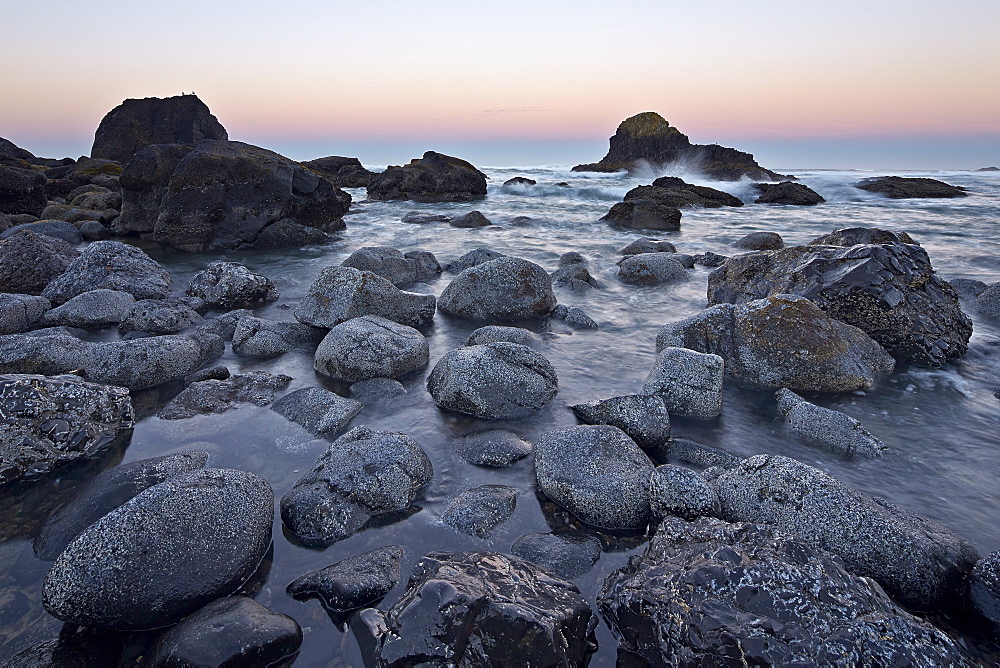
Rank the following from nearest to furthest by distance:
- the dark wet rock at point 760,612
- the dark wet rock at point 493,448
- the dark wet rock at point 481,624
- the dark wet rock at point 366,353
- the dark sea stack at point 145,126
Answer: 1. the dark wet rock at point 760,612
2. the dark wet rock at point 481,624
3. the dark wet rock at point 493,448
4. the dark wet rock at point 366,353
5. the dark sea stack at point 145,126

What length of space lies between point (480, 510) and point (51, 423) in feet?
11.5

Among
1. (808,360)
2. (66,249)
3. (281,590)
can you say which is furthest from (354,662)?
(66,249)

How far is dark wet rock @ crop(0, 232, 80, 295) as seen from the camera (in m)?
9.23

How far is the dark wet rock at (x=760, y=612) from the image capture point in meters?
2.16

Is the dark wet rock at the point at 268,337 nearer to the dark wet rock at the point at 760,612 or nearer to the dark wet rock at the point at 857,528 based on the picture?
the dark wet rock at the point at 760,612

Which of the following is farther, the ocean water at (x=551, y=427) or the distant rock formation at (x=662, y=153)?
the distant rock formation at (x=662, y=153)

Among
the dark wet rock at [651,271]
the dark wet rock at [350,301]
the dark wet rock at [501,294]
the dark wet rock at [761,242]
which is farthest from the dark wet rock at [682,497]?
the dark wet rock at [761,242]

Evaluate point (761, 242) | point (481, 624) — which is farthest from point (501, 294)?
point (761, 242)

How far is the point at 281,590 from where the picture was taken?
2.95 m

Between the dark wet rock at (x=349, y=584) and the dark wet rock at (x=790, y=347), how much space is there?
15.0 ft

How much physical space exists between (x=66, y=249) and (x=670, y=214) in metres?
17.9

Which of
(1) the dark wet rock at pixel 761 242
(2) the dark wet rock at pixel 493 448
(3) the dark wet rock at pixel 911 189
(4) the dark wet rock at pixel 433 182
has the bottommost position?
(2) the dark wet rock at pixel 493 448

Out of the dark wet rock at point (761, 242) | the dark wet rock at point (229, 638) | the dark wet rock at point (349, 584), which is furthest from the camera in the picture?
the dark wet rock at point (761, 242)

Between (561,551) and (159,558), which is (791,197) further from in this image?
(159,558)
